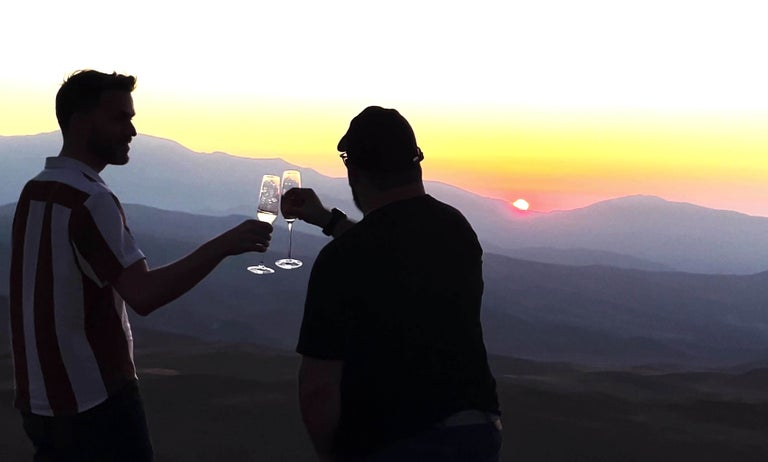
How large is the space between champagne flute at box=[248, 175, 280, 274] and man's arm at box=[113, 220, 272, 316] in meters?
0.69

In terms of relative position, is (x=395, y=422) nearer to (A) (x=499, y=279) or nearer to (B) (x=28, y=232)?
(B) (x=28, y=232)

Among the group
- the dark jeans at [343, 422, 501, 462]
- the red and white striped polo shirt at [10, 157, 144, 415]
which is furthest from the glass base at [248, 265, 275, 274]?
the dark jeans at [343, 422, 501, 462]

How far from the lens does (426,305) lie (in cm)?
255

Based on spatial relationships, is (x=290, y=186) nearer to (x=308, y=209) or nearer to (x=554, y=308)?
(x=308, y=209)

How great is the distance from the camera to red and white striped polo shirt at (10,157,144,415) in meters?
2.94

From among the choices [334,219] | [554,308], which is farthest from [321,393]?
[554,308]

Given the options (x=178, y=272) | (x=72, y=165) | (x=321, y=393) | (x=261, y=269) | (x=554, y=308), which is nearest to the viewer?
(x=321, y=393)

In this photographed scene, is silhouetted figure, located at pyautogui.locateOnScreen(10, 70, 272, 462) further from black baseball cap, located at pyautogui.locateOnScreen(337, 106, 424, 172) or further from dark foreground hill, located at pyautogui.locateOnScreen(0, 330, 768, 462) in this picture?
dark foreground hill, located at pyautogui.locateOnScreen(0, 330, 768, 462)

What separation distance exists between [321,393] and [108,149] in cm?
123

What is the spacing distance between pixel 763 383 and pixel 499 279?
10779 centimetres

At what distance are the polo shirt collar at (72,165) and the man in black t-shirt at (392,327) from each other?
37.9 inches

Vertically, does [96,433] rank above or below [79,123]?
below

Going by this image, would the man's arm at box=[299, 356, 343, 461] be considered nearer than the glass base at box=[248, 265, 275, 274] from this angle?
Yes

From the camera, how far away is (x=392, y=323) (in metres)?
2.52
